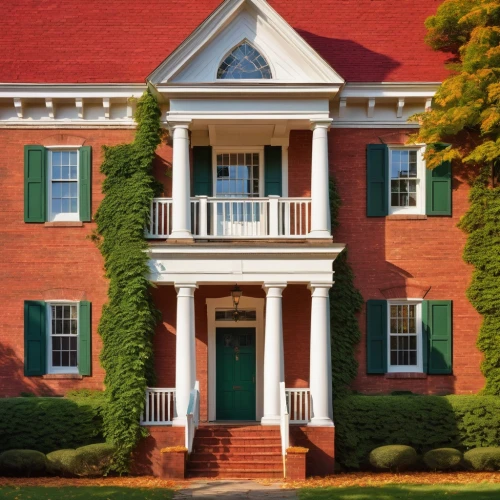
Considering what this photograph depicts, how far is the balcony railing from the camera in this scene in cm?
2159

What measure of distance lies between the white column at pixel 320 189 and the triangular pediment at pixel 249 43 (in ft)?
4.20

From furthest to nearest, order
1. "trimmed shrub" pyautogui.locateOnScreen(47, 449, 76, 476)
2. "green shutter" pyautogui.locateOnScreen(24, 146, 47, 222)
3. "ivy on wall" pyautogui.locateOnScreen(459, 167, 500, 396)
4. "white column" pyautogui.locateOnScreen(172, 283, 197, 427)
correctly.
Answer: "green shutter" pyautogui.locateOnScreen(24, 146, 47, 222)
"ivy on wall" pyautogui.locateOnScreen(459, 167, 500, 396)
"white column" pyautogui.locateOnScreen(172, 283, 197, 427)
"trimmed shrub" pyautogui.locateOnScreen(47, 449, 76, 476)

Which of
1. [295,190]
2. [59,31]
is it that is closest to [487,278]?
[295,190]

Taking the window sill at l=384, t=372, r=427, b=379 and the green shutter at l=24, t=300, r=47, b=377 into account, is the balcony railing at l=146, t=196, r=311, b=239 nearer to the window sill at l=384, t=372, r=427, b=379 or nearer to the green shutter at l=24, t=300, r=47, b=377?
the green shutter at l=24, t=300, r=47, b=377

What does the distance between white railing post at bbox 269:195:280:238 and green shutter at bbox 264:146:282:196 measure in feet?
4.46

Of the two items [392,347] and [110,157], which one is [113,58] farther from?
[392,347]

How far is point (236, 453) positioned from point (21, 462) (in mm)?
4505

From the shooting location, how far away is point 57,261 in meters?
22.6

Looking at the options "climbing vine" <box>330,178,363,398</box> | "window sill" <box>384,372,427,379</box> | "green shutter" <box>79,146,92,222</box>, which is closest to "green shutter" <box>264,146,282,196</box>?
"climbing vine" <box>330,178,363,398</box>

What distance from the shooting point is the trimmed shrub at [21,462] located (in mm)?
20000

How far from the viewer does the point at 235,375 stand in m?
23.1

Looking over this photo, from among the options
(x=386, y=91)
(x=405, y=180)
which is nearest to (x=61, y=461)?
(x=405, y=180)

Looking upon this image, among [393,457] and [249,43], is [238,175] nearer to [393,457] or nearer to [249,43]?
[249,43]

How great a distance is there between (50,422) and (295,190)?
308 inches
